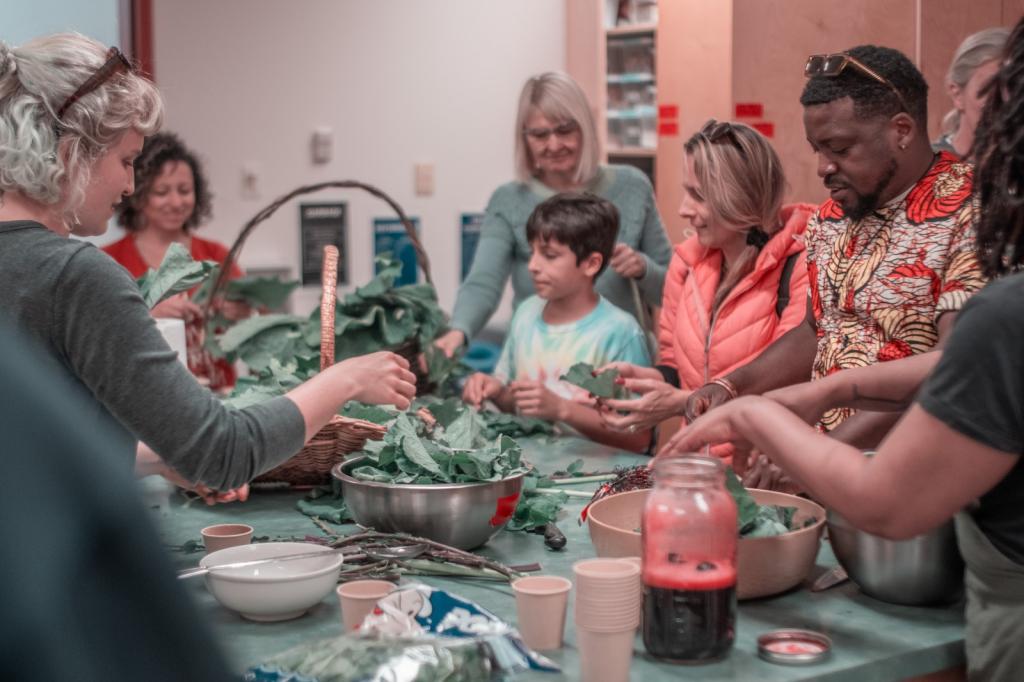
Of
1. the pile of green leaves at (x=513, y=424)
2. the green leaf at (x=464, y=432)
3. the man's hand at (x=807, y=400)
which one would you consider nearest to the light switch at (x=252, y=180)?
the pile of green leaves at (x=513, y=424)

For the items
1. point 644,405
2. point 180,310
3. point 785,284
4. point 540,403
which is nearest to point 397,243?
point 180,310

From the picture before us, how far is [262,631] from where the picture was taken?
149 cm

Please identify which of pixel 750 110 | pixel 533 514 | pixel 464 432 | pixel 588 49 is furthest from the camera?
pixel 588 49

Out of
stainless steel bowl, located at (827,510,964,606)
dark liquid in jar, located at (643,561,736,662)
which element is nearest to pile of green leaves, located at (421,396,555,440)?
stainless steel bowl, located at (827,510,964,606)

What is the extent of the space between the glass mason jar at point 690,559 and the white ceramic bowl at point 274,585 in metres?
0.45

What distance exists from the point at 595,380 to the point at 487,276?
112 cm

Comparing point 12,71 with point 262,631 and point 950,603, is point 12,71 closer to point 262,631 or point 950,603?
point 262,631

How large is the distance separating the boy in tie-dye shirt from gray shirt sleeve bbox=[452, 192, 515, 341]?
275mm

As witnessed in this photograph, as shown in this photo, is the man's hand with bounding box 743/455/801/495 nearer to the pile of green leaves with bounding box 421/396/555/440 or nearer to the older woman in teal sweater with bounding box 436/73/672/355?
the pile of green leaves with bounding box 421/396/555/440

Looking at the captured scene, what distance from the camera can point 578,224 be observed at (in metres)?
3.12

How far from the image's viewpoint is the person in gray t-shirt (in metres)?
1.45

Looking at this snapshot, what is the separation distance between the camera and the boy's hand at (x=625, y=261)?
3230 millimetres

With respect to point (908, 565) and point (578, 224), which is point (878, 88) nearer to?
point (908, 565)

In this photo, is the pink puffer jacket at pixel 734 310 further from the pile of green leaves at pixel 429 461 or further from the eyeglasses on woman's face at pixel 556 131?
the pile of green leaves at pixel 429 461
